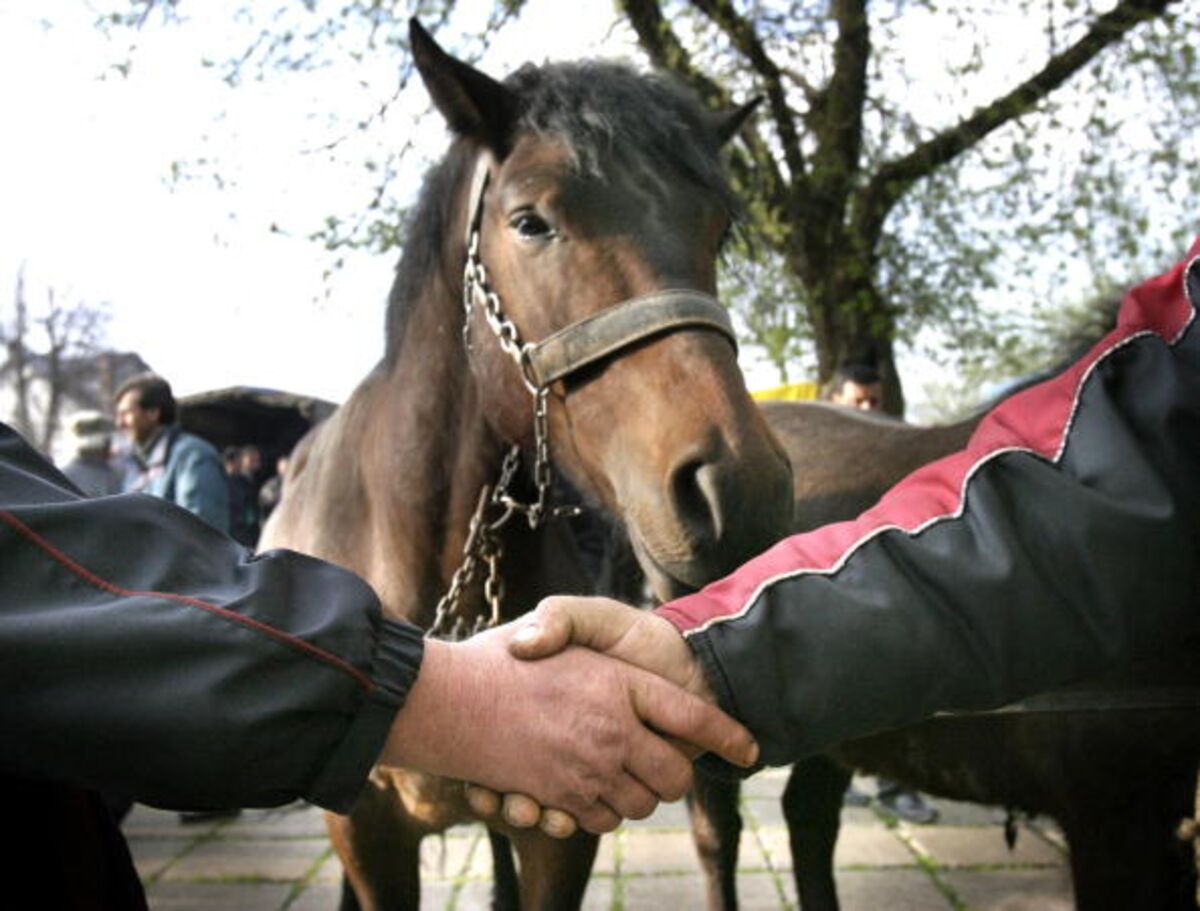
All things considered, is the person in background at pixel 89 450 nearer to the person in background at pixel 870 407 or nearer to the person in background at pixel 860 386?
the person in background at pixel 870 407

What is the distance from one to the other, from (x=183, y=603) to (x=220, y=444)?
8.78 m

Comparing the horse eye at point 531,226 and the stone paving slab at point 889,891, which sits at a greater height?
the horse eye at point 531,226

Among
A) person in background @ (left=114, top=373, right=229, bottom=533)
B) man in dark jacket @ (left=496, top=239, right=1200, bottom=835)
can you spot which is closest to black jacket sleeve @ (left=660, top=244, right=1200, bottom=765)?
man in dark jacket @ (left=496, top=239, right=1200, bottom=835)

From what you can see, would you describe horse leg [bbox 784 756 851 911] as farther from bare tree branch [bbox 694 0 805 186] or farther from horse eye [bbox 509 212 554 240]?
bare tree branch [bbox 694 0 805 186]

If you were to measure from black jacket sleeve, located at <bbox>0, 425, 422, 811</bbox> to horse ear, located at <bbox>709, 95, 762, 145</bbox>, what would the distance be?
1.74 meters

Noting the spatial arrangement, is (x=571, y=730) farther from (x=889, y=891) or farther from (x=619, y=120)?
(x=889, y=891)

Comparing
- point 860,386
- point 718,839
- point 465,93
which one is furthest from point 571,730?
point 860,386

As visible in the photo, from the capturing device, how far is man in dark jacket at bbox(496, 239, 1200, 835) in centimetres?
128

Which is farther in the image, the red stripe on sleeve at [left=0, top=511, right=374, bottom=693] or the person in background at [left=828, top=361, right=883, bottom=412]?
the person in background at [left=828, top=361, right=883, bottom=412]

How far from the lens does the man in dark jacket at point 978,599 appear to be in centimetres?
128

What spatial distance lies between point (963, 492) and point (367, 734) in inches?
32.2

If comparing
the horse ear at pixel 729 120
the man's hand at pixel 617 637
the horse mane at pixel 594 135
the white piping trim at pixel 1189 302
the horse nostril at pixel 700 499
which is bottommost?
the man's hand at pixel 617 637

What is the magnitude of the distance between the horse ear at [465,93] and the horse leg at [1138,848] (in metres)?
1.99

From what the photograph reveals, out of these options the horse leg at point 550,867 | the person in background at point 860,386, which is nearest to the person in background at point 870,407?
the person in background at point 860,386
